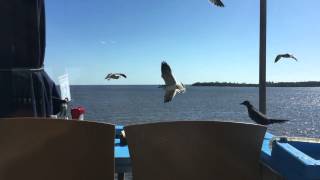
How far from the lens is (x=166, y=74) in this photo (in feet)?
14.2

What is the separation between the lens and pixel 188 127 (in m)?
2.02

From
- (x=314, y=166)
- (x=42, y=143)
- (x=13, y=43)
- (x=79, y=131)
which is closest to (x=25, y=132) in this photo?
(x=42, y=143)

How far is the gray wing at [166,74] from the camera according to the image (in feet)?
14.1

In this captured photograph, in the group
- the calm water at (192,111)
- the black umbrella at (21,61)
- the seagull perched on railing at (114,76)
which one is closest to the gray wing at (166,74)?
the calm water at (192,111)

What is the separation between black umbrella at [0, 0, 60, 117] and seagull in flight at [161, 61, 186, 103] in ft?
5.62

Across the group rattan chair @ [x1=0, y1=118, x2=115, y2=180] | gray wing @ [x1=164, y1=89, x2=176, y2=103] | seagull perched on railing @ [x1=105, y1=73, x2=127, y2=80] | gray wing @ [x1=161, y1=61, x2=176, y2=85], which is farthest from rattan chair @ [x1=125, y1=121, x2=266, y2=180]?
seagull perched on railing @ [x1=105, y1=73, x2=127, y2=80]

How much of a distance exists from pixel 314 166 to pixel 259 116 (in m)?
1.90

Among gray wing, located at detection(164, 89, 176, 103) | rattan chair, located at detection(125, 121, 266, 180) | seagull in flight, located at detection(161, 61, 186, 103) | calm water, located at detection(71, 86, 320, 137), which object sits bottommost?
calm water, located at detection(71, 86, 320, 137)

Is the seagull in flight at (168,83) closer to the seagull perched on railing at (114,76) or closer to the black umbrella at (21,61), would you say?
the seagull perched on railing at (114,76)

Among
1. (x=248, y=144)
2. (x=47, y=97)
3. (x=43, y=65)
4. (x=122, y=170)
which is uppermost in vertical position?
(x=43, y=65)

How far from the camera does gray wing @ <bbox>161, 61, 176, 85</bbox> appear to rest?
14.1 feet

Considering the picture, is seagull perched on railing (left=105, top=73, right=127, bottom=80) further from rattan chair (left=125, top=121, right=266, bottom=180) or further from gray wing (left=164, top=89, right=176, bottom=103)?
rattan chair (left=125, top=121, right=266, bottom=180)

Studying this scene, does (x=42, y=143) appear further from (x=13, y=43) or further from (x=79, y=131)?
(x=13, y=43)

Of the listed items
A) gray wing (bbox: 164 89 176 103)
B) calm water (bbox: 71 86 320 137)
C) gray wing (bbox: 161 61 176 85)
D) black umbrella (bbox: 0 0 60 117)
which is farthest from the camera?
calm water (bbox: 71 86 320 137)
